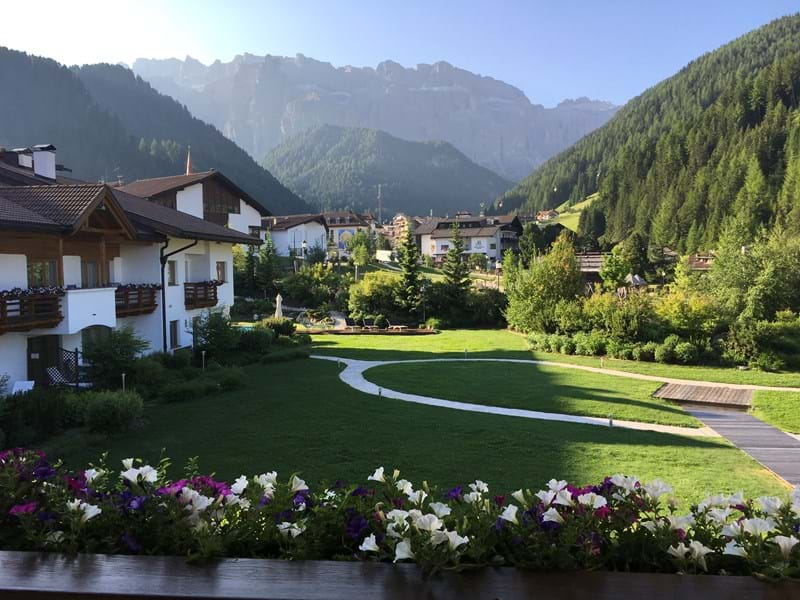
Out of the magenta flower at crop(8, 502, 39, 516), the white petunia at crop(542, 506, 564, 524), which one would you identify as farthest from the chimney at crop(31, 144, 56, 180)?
the white petunia at crop(542, 506, 564, 524)

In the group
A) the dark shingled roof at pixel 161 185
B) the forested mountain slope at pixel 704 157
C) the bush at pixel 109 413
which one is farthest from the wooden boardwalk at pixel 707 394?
the forested mountain slope at pixel 704 157

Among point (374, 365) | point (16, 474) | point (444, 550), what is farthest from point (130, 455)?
point (374, 365)

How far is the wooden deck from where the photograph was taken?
185cm

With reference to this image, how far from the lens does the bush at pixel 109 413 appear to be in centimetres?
1085

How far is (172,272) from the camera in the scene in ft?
68.0

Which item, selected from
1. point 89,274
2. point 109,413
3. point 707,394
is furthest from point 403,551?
point 89,274

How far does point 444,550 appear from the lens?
79.7 inches

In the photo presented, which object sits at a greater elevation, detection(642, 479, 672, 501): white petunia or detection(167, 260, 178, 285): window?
detection(167, 260, 178, 285): window

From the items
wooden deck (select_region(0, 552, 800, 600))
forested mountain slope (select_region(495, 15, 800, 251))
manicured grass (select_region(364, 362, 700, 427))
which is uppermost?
forested mountain slope (select_region(495, 15, 800, 251))

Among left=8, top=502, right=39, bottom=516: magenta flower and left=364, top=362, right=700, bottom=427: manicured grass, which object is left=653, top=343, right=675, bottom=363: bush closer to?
left=364, top=362, right=700, bottom=427: manicured grass

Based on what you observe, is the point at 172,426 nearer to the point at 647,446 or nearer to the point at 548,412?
the point at 548,412

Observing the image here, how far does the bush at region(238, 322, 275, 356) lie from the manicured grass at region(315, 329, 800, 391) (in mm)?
2997

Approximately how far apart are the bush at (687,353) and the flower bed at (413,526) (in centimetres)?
2194

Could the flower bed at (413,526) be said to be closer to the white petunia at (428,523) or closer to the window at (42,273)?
the white petunia at (428,523)
